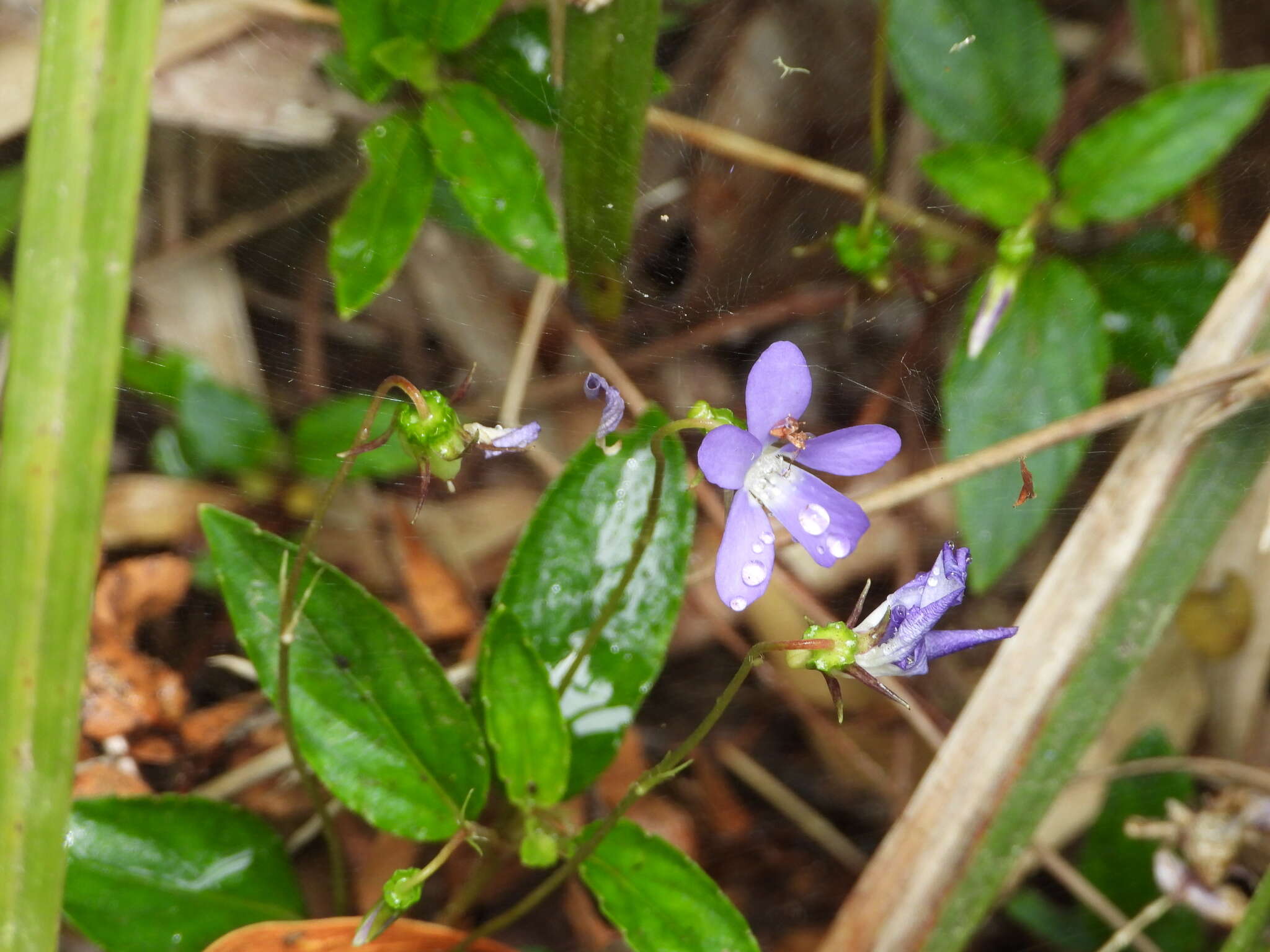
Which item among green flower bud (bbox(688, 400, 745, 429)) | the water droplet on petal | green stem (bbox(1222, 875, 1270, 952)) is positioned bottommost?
green stem (bbox(1222, 875, 1270, 952))

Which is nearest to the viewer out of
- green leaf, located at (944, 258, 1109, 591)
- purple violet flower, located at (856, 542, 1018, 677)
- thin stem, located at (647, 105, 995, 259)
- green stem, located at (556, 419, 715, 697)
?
purple violet flower, located at (856, 542, 1018, 677)

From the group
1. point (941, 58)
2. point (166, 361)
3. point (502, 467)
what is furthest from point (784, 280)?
point (166, 361)

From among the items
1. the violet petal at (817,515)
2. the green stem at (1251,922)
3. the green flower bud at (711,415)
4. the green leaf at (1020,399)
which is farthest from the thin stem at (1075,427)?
the green stem at (1251,922)

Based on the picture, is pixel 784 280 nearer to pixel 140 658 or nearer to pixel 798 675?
pixel 798 675

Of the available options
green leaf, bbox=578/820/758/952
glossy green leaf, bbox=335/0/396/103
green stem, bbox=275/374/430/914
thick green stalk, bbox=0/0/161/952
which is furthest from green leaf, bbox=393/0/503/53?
green leaf, bbox=578/820/758/952

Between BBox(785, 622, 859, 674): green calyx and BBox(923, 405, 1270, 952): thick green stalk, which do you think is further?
BBox(923, 405, 1270, 952): thick green stalk

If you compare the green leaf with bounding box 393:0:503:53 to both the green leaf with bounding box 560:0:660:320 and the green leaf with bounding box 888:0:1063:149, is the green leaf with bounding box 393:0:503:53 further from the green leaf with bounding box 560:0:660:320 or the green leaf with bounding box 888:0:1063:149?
the green leaf with bounding box 888:0:1063:149
